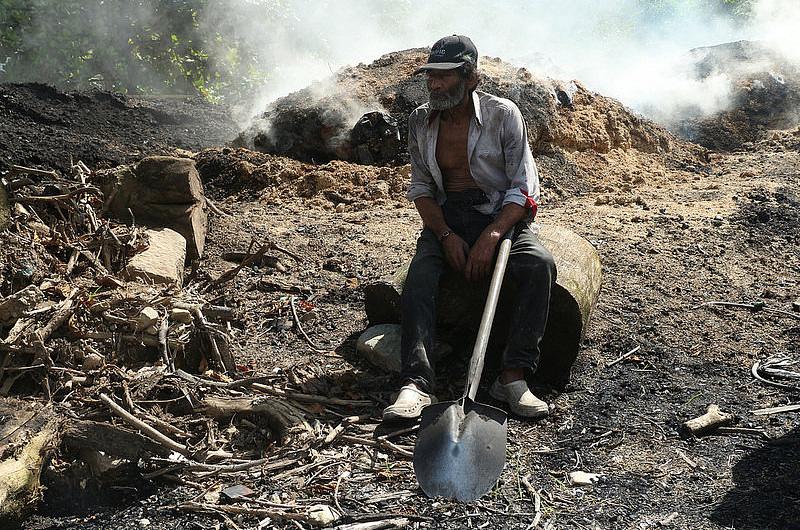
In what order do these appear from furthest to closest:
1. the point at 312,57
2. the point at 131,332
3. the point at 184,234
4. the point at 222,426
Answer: the point at 312,57 → the point at 184,234 → the point at 131,332 → the point at 222,426

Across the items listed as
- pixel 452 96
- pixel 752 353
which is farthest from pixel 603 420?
pixel 452 96

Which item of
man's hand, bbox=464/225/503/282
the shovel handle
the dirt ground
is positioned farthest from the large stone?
the shovel handle

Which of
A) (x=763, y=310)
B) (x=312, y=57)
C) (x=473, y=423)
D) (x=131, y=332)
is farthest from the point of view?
(x=312, y=57)

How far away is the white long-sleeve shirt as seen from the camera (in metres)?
4.26

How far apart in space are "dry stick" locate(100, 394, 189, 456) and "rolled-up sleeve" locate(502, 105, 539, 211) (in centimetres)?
206

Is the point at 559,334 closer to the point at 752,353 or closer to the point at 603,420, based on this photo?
the point at 603,420

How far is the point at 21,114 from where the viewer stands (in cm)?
939

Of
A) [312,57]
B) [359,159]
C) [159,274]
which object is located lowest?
[159,274]

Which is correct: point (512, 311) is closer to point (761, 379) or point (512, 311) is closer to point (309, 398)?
point (309, 398)

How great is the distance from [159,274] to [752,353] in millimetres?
3645

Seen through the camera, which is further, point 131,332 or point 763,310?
point 763,310

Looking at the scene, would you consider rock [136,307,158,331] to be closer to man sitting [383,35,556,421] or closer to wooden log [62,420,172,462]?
wooden log [62,420,172,462]

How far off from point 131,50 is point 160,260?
31.9ft

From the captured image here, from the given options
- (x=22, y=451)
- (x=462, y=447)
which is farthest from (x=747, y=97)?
(x=22, y=451)
